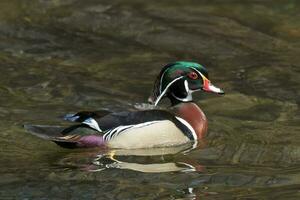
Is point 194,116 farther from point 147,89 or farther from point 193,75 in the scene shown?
point 147,89

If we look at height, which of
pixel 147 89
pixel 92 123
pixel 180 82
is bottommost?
pixel 147 89

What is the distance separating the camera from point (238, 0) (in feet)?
Result: 53.3

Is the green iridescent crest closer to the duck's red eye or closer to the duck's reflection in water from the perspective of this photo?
the duck's red eye

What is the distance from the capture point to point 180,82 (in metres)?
10.3

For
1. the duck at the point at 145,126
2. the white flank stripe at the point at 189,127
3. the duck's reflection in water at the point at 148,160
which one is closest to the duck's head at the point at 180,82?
the duck at the point at 145,126

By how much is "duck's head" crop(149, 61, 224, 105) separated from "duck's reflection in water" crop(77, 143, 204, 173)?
68cm

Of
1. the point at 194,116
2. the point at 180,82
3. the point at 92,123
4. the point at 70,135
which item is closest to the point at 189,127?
the point at 194,116

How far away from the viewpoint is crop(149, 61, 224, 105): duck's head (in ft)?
33.7

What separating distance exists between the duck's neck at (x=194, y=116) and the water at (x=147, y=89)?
6.7 inches

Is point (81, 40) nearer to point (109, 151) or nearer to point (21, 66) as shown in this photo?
point (21, 66)

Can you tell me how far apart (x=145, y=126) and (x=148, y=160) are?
1.42 ft

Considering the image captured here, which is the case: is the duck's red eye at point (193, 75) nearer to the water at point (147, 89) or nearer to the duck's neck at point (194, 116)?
the duck's neck at point (194, 116)

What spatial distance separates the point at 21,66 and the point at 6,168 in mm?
4284

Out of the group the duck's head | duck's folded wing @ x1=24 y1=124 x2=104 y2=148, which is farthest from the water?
the duck's head
